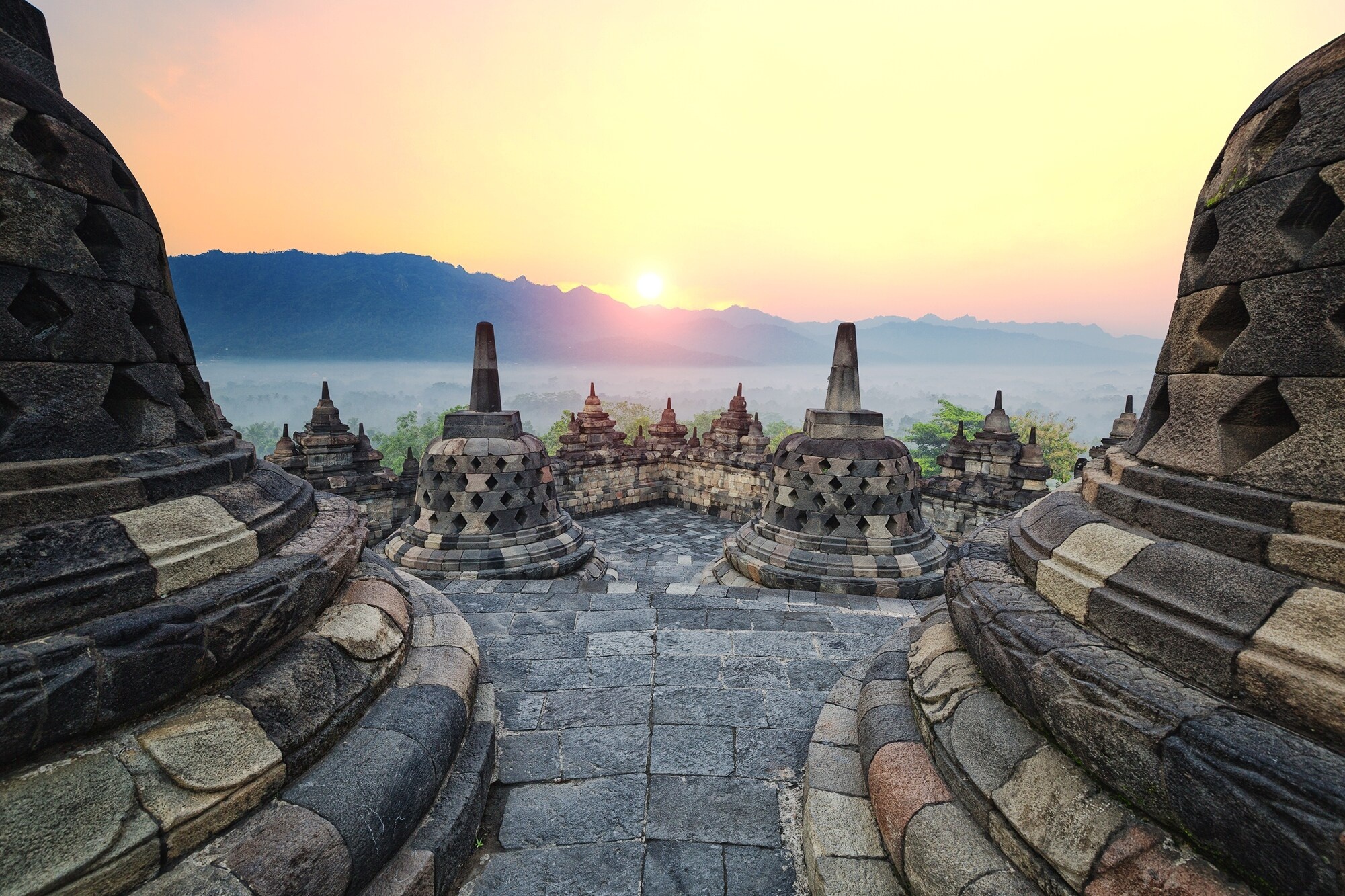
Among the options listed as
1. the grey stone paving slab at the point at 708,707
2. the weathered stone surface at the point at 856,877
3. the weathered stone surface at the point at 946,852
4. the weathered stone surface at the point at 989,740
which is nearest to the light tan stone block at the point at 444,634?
the grey stone paving slab at the point at 708,707

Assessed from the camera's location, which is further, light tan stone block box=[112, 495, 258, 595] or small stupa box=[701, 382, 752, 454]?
small stupa box=[701, 382, 752, 454]

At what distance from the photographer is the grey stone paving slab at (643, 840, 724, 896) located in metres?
2.45

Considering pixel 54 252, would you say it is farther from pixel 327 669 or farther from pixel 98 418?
pixel 327 669

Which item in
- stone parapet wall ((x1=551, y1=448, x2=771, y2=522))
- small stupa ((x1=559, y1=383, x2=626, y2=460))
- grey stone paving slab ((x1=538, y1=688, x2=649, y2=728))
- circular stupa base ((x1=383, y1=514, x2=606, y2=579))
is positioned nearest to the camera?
grey stone paving slab ((x1=538, y1=688, x2=649, y2=728))

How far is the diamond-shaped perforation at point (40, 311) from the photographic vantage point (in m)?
2.16

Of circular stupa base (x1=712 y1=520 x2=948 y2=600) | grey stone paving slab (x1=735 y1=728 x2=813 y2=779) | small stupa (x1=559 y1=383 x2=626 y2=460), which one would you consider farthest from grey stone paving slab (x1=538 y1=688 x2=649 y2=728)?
small stupa (x1=559 y1=383 x2=626 y2=460)

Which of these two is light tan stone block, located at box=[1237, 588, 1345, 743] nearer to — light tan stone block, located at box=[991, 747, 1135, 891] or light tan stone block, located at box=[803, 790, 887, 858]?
light tan stone block, located at box=[991, 747, 1135, 891]

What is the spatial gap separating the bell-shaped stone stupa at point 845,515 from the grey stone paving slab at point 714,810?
3.61m

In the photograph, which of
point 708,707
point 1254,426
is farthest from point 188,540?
point 1254,426

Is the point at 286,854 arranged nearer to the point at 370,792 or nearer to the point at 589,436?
the point at 370,792

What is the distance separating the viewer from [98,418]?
229 centimetres

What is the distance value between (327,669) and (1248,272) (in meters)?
3.86

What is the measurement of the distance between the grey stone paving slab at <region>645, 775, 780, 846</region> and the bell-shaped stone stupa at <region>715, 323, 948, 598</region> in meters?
3.61

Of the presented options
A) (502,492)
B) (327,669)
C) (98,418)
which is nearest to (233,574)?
(327,669)
